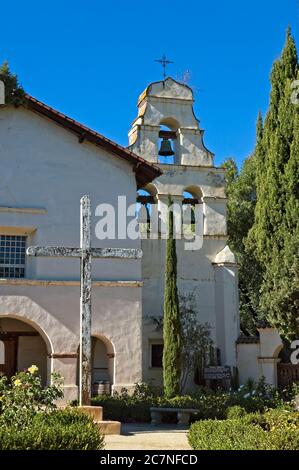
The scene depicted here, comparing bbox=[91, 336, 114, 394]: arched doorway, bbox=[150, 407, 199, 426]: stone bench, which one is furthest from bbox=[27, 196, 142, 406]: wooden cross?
bbox=[91, 336, 114, 394]: arched doorway

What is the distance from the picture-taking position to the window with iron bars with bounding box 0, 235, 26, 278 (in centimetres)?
1812

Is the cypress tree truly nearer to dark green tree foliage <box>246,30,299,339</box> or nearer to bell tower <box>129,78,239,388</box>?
bell tower <box>129,78,239,388</box>

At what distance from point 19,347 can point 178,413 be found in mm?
6065

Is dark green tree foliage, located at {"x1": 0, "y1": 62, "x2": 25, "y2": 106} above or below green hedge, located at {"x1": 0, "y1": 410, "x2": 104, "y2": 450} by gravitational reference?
above

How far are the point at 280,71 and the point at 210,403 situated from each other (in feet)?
35.7

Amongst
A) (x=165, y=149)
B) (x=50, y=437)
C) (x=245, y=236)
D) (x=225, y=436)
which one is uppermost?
(x=165, y=149)

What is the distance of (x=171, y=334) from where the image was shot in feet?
60.2

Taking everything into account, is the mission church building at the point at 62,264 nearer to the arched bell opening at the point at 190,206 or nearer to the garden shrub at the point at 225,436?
the arched bell opening at the point at 190,206

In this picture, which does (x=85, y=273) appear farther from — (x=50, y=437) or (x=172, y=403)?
(x=172, y=403)

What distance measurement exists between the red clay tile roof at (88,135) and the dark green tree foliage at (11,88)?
268mm

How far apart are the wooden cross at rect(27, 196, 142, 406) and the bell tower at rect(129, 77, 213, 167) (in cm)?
922

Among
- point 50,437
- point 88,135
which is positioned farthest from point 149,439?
point 88,135

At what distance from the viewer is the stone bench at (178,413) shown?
51.8ft
